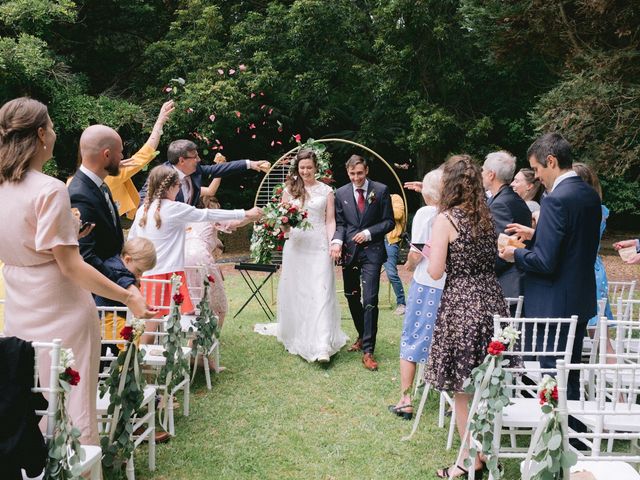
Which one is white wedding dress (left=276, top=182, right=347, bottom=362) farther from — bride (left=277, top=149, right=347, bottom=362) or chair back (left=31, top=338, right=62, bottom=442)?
chair back (left=31, top=338, right=62, bottom=442)

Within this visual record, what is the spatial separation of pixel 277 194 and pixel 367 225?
49.1 inches

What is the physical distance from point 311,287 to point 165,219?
7.27 feet

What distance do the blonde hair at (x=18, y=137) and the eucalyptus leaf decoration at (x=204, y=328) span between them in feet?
9.88

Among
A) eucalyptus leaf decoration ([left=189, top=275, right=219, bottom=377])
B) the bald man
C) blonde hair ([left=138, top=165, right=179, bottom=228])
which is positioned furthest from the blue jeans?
the bald man

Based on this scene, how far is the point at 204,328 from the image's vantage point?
5812 millimetres

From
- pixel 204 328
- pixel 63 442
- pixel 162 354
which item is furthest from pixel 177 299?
pixel 63 442

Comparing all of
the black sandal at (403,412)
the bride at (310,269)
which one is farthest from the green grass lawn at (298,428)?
the bride at (310,269)

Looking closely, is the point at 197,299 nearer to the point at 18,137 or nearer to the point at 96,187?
the point at 96,187

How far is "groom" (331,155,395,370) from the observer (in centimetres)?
674

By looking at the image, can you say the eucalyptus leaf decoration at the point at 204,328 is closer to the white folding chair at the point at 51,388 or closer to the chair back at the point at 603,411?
the white folding chair at the point at 51,388

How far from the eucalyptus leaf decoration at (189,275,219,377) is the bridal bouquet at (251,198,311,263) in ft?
4.27

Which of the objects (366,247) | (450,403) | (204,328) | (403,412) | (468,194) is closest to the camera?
(468,194)

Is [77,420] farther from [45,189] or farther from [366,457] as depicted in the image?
[366,457]

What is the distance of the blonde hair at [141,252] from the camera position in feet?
14.8
